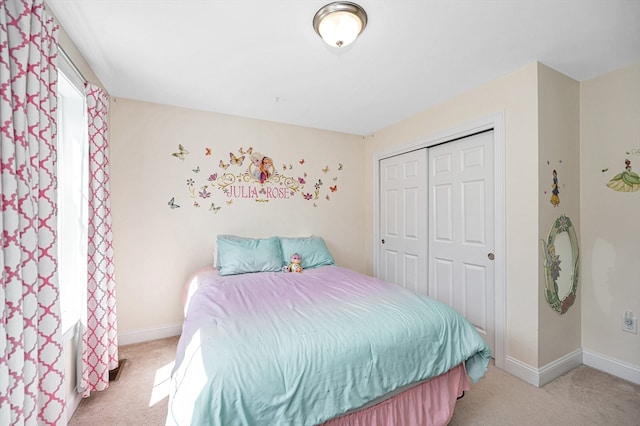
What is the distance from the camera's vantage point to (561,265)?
2178 millimetres

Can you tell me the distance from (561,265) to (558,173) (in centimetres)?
74

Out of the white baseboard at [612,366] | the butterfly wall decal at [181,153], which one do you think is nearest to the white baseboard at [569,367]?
the white baseboard at [612,366]

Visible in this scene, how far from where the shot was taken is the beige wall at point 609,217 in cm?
206

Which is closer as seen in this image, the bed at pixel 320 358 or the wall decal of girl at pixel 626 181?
the bed at pixel 320 358

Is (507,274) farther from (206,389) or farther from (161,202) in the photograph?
(161,202)

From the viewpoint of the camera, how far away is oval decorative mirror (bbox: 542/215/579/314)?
6.83ft

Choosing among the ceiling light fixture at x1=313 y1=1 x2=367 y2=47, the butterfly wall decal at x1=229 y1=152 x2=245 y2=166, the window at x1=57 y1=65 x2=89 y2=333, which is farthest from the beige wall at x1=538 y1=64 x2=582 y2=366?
the window at x1=57 y1=65 x2=89 y2=333

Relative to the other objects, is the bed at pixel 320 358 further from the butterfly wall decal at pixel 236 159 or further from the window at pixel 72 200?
the butterfly wall decal at pixel 236 159

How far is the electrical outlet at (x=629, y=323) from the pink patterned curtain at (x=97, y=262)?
12.6 feet

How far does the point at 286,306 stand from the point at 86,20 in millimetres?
2057

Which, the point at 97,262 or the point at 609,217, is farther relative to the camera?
the point at 609,217

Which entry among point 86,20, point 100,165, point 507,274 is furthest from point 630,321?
point 86,20

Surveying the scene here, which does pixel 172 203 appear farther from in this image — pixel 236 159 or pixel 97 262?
pixel 97 262


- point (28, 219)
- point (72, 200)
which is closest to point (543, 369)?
point (28, 219)
